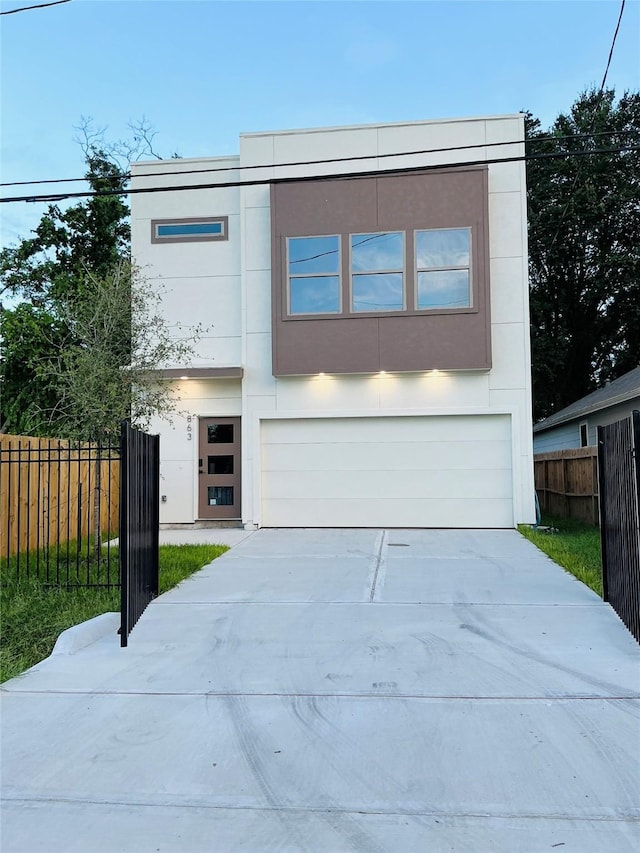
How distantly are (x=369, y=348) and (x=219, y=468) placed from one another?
393 centimetres

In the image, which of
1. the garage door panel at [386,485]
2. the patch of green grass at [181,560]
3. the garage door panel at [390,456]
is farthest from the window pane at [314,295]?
the patch of green grass at [181,560]

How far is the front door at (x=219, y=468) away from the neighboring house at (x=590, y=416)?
7.22 meters

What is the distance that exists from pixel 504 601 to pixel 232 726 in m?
3.81

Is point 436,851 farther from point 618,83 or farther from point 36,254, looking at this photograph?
Result: point 618,83

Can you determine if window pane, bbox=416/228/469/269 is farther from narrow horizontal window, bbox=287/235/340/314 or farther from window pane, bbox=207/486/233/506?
window pane, bbox=207/486/233/506

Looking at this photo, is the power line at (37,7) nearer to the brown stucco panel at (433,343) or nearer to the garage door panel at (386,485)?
the brown stucco panel at (433,343)

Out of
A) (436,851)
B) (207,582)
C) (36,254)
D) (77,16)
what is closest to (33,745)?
(436,851)

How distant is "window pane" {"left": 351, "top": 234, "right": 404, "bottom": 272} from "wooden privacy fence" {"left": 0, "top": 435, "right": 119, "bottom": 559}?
5.78m

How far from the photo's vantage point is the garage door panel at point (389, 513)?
41.8 ft

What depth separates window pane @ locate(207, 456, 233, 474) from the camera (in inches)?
538

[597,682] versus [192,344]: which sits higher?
[192,344]

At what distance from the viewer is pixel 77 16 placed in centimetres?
938

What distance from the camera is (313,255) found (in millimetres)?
12914

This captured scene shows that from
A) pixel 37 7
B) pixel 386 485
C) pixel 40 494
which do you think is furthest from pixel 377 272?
pixel 40 494
